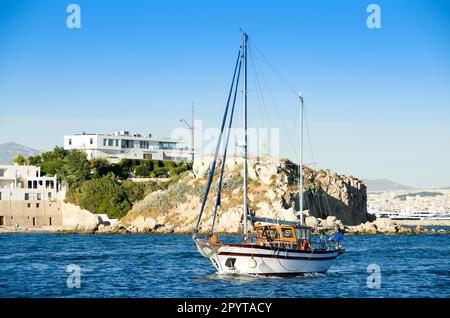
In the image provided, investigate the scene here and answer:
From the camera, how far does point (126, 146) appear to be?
14550 centimetres

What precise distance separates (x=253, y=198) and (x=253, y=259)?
6264 cm

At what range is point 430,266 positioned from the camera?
5391 cm

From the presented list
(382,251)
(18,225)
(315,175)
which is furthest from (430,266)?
(18,225)

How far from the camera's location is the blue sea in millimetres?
A: 38688

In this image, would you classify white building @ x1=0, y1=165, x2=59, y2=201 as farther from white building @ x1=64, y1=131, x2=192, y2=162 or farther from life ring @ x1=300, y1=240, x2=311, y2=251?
life ring @ x1=300, y1=240, x2=311, y2=251

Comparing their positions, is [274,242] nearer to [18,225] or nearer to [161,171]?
[18,225]

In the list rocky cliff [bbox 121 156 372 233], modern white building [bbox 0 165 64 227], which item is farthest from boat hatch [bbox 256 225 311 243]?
modern white building [bbox 0 165 64 227]

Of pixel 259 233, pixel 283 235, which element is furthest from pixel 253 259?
pixel 283 235

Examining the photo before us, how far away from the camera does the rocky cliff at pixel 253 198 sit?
340 feet

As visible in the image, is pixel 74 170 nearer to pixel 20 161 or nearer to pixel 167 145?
pixel 20 161

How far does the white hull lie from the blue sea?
2.63ft

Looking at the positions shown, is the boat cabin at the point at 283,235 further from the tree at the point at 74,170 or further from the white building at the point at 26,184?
the tree at the point at 74,170

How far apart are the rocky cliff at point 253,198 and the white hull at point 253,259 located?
54.1 m

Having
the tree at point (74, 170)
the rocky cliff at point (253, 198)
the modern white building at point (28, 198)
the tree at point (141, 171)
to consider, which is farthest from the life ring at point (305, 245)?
the tree at point (141, 171)
